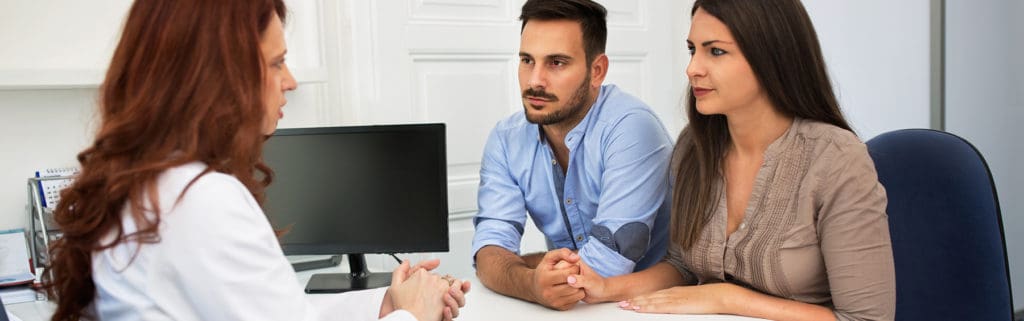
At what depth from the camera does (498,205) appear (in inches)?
86.0

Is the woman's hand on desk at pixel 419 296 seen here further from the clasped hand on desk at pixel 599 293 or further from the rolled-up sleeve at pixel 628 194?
the rolled-up sleeve at pixel 628 194

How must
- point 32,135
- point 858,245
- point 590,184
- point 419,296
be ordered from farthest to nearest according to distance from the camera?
point 32,135, point 590,184, point 858,245, point 419,296

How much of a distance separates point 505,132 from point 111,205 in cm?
132

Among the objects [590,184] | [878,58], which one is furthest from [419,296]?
[878,58]

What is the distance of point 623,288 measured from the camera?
1.81 metres

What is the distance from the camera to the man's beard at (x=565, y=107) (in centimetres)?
218

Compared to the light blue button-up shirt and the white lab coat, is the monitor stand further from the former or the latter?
the white lab coat

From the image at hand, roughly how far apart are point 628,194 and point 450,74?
1.10 m

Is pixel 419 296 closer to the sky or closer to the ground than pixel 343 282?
closer to the sky

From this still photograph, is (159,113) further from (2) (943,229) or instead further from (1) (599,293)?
(2) (943,229)

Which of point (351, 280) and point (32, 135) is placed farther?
point (32, 135)

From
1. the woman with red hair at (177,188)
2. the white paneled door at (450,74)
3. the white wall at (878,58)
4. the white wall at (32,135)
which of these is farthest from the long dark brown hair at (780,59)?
the white wall at (878,58)

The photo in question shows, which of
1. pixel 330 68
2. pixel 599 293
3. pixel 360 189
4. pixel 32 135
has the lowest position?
pixel 599 293

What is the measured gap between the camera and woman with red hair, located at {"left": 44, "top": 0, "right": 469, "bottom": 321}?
0.99 metres
